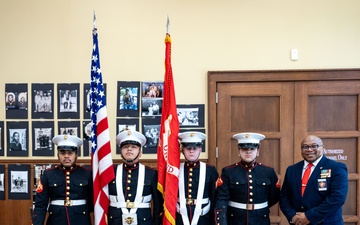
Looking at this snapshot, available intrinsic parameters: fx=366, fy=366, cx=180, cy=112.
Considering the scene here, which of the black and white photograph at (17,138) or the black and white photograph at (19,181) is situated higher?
the black and white photograph at (17,138)

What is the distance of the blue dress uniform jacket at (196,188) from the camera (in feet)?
9.75

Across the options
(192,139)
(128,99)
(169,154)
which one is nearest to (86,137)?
(128,99)

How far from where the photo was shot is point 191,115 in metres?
3.93

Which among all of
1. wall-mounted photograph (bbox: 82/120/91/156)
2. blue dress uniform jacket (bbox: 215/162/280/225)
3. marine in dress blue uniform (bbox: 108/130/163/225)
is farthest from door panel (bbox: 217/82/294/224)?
wall-mounted photograph (bbox: 82/120/91/156)

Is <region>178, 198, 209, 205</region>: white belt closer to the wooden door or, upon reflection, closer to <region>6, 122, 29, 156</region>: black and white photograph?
the wooden door

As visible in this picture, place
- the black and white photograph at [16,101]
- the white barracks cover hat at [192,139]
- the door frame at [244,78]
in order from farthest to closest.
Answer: the black and white photograph at [16,101]
the door frame at [244,78]
the white barracks cover hat at [192,139]

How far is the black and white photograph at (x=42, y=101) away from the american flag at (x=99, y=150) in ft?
3.06

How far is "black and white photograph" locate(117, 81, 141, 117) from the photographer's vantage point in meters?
3.94

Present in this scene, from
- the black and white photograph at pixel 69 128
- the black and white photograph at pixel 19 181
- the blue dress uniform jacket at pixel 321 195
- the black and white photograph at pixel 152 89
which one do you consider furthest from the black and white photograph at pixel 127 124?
the blue dress uniform jacket at pixel 321 195

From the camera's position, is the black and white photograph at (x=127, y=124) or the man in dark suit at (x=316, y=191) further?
the black and white photograph at (x=127, y=124)

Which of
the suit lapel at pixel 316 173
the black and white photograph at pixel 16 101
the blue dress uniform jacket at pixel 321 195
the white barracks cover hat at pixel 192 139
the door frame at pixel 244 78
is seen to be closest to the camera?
the blue dress uniform jacket at pixel 321 195

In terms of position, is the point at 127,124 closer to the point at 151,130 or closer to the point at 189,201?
the point at 151,130

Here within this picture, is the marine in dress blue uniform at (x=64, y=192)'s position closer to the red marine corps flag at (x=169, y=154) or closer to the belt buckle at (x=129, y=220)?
the belt buckle at (x=129, y=220)

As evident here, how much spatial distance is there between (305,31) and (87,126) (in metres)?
2.55
